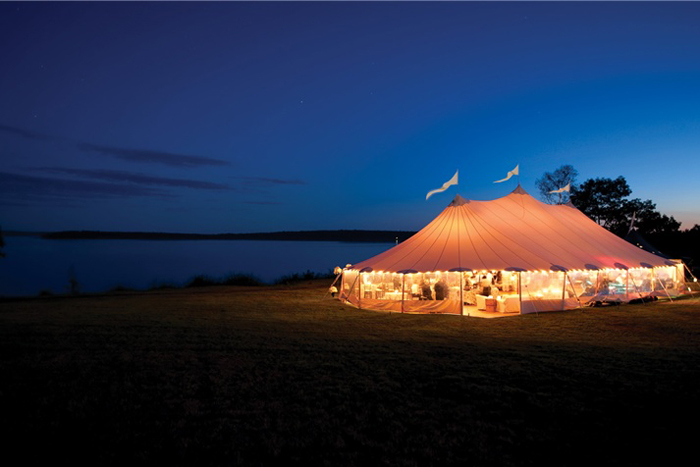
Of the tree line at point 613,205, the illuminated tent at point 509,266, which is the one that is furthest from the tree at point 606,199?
the illuminated tent at point 509,266

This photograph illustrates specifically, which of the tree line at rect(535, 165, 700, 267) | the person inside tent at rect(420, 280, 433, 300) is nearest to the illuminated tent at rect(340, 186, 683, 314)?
the person inside tent at rect(420, 280, 433, 300)

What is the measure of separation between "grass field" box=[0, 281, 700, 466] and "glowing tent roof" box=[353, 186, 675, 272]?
3337mm

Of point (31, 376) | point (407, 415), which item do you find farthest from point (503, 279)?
A: point (31, 376)

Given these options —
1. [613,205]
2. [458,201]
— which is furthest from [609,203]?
[458,201]

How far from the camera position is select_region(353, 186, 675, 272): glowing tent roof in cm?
1133

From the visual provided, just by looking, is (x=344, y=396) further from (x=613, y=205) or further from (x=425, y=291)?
(x=613, y=205)

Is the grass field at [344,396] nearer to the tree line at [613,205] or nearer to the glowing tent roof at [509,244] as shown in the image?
the glowing tent roof at [509,244]

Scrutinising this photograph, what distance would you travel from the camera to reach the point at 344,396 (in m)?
4.25

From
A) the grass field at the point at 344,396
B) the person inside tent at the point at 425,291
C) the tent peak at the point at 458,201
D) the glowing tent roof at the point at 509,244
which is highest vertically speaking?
the tent peak at the point at 458,201

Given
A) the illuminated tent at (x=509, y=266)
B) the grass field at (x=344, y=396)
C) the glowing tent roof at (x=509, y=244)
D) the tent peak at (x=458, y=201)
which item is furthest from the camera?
the tent peak at (x=458, y=201)

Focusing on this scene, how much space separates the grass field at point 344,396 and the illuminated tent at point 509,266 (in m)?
2.95

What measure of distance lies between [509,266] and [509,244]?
4.43 ft

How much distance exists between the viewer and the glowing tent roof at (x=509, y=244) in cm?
1133

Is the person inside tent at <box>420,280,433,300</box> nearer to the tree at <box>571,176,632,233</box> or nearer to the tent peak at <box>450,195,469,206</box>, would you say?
the tent peak at <box>450,195,469,206</box>
